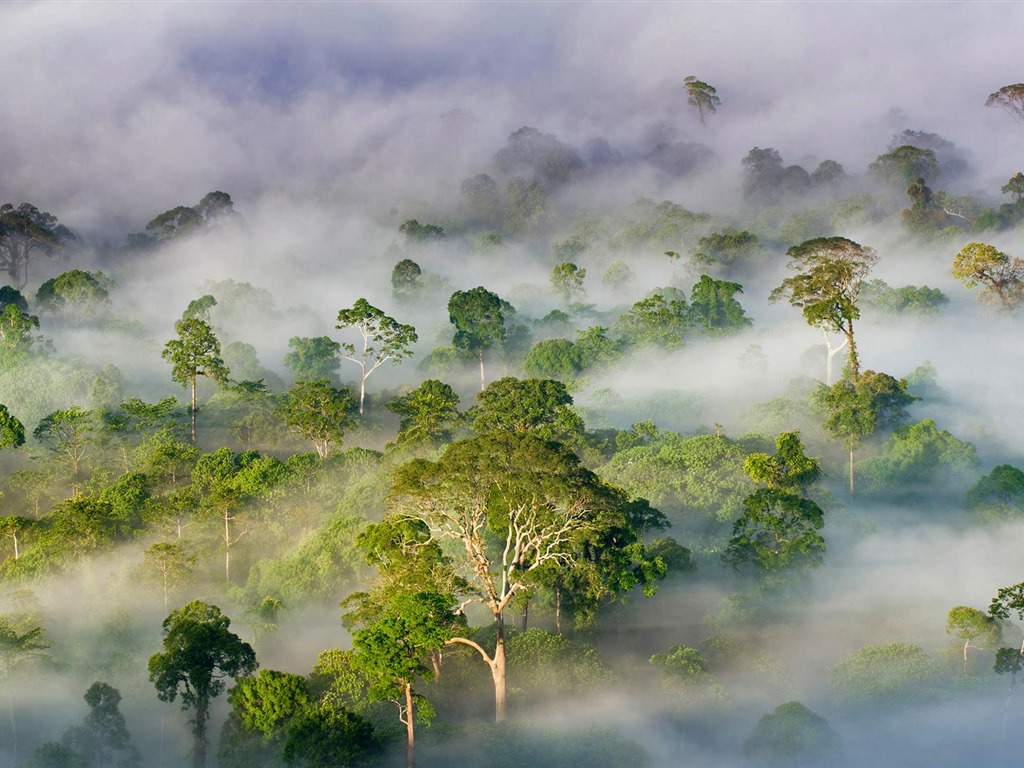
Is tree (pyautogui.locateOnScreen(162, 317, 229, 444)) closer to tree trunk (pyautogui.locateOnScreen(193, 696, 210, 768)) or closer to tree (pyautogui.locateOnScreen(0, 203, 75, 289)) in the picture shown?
tree trunk (pyautogui.locateOnScreen(193, 696, 210, 768))

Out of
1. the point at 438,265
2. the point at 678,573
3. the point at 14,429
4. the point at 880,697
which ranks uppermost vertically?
the point at 438,265

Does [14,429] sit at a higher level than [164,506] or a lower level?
higher

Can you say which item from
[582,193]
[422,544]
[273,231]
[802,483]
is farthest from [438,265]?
[422,544]

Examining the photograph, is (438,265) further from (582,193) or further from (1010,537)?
(1010,537)

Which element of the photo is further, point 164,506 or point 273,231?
point 273,231

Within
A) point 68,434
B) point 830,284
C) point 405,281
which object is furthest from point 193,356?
point 830,284

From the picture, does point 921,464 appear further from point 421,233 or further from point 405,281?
point 421,233

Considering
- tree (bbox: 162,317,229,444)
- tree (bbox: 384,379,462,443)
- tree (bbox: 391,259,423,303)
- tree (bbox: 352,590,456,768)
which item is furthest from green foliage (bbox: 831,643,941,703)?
tree (bbox: 391,259,423,303)
